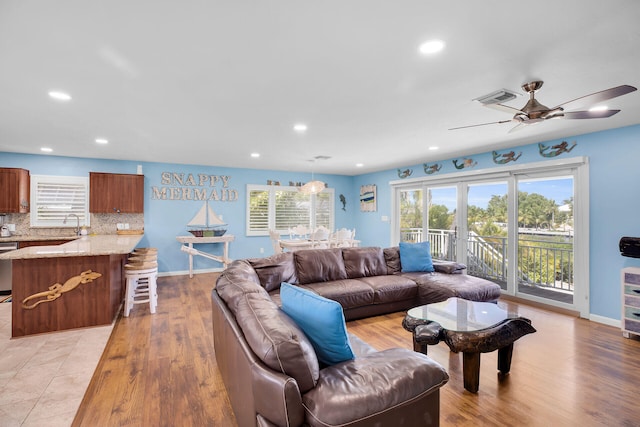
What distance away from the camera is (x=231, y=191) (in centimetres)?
705

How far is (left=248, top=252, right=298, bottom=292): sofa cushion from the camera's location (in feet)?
11.6

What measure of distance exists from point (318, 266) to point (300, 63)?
2.56 m

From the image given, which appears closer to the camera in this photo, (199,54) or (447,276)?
(199,54)

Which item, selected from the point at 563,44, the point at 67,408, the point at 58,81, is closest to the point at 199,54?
the point at 58,81

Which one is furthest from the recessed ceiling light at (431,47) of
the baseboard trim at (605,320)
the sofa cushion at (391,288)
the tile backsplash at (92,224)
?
the tile backsplash at (92,224)

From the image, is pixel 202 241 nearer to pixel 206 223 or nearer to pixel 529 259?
pixel 206 223

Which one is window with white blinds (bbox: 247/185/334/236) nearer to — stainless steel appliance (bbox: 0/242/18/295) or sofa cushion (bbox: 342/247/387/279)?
sofa cushion (bbox: 342/247/387/279)

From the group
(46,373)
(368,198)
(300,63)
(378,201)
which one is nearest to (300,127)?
(300,63)

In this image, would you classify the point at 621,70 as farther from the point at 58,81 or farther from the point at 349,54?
the point at 58,81

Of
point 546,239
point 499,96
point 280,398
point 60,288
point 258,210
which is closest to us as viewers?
point 280,398

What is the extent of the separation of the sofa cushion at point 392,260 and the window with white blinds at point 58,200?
18.4ft

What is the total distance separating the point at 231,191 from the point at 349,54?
18.0 feet

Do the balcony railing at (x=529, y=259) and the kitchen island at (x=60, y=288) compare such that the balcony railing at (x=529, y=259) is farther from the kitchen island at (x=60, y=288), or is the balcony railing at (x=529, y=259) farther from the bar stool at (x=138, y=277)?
the kitchen island at (x=60, y=288)

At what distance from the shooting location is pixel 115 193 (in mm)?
5887
